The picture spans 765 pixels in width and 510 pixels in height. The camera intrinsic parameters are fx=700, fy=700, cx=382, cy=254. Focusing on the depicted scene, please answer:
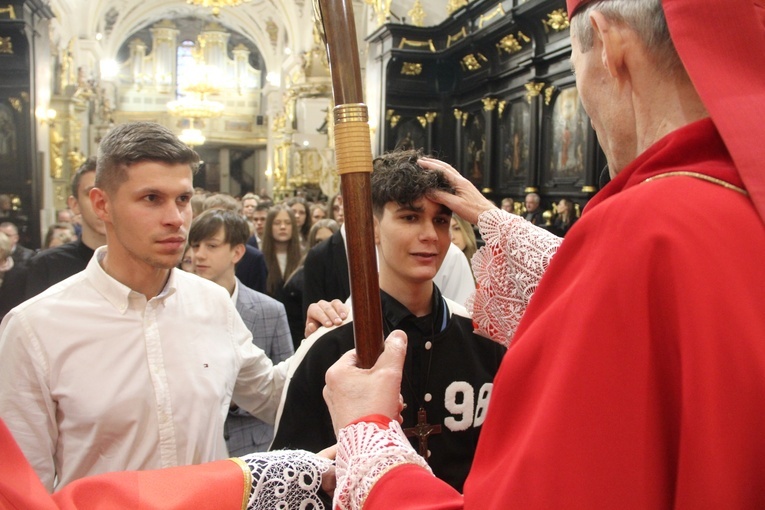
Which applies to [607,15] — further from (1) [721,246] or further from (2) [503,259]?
(2) [503,259]

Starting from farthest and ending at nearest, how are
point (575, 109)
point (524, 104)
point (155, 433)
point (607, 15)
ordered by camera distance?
point (524, 104)
point (575, 109)
point (155, 433)
point (607, 15)

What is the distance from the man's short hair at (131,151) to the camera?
2156 millimetres

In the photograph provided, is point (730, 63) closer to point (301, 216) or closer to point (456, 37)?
point (301, 216)

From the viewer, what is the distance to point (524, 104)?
1272 centimetres

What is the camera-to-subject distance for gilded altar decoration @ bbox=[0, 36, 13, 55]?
13.5 meters

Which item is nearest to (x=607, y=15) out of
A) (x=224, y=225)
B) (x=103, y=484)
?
(x=103, y=484)

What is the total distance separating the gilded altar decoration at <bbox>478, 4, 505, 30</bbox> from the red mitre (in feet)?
39.1

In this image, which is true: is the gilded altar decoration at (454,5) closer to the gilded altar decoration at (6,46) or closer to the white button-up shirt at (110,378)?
the gilded altar decoration at (6,46)

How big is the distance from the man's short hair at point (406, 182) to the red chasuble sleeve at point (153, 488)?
1188mm

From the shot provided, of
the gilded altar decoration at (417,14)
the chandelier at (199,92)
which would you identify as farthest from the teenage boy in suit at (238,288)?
the chandelier at (199,92)

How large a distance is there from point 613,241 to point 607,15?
1.44 feet

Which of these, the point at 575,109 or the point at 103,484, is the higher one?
the point at 575,109

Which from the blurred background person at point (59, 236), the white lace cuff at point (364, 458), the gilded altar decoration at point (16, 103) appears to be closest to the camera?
the white lace cuff at point (364, 458)

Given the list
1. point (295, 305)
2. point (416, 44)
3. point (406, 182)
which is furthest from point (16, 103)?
point (406, 182)
